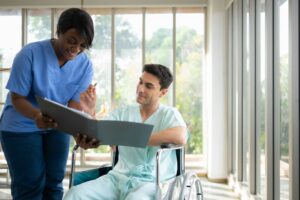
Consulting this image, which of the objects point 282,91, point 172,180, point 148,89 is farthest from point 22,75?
point 282,91

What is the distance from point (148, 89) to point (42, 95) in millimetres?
530

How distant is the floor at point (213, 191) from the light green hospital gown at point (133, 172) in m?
1.71

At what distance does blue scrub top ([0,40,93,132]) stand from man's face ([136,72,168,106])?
1.07 ft

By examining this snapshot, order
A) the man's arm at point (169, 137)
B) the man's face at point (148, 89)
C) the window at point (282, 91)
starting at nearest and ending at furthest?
the man's arm at point (169, 137) → the man's face at point (148, 89) → the window at point (282, 91)

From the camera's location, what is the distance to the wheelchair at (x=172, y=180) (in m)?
1.49

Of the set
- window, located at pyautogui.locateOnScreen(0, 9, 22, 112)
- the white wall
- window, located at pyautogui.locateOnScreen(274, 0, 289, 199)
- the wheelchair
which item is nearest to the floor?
window, located at pyautogui.locateOnScreen(274, 0, 289, 199)

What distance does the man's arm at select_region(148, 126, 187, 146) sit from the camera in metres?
1.67

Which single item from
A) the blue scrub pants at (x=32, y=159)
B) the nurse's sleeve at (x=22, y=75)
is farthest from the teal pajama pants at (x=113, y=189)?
the nurse's sleeve at (x=22, y=75)

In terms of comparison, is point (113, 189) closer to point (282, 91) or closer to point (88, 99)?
point (88, 99)

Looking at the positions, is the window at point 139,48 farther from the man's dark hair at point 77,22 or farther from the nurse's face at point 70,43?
the man's dark hair at point 77,22

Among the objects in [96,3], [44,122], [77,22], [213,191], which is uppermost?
[96,3]

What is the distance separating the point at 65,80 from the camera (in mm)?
1661

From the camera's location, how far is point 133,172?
1714 millimetres

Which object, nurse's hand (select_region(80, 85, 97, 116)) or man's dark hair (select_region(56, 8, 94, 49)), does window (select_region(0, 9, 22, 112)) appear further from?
man's dark hair (select_region(56, 8, 94, 49))
